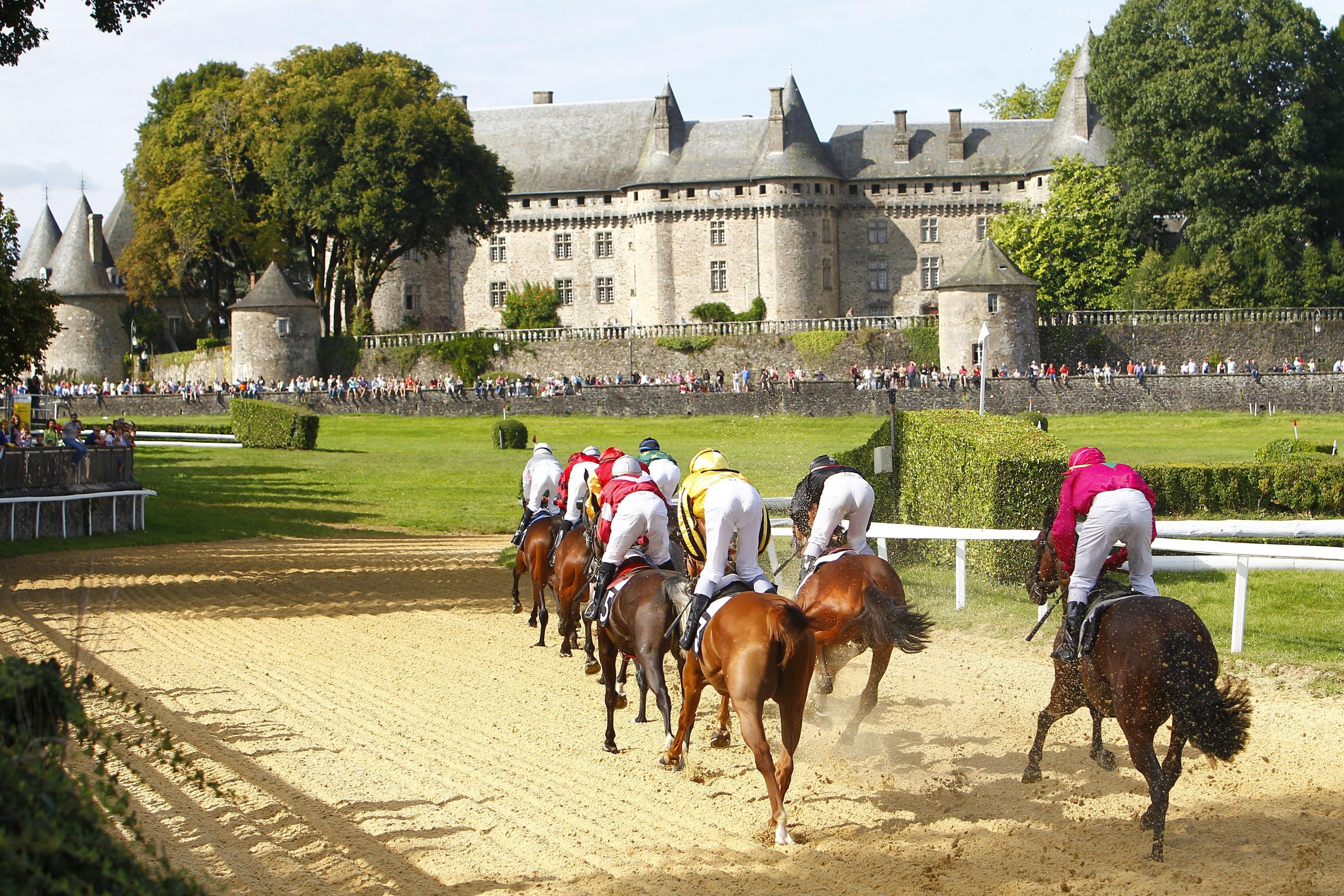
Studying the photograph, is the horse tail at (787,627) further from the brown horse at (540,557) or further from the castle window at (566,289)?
the castle window at (566,289)

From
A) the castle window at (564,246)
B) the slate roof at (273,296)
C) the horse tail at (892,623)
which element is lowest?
the horse tail at (892,623)

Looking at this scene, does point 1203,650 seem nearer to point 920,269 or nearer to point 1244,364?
point 1244,364

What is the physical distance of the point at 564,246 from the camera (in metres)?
71.9

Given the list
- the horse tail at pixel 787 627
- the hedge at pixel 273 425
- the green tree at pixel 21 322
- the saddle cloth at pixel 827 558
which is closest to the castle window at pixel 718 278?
the hedge at pixel 273 425

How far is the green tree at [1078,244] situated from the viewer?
192 ft

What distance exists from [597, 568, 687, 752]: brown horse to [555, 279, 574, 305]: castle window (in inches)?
2512

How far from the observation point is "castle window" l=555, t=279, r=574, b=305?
72375 millimetres

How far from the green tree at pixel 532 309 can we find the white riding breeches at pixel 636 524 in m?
58.4

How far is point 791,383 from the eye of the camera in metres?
47.5

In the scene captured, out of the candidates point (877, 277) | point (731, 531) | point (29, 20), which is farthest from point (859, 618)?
point (877, 277)

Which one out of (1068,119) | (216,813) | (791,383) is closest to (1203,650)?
(216,813)

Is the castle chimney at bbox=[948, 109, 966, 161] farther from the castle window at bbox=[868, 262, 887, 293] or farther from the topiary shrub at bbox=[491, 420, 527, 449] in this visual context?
the topiary shrub at bbox=[491, 420, 527, 449]

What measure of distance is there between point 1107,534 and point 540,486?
691cm

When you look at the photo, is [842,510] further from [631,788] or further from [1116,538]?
[631,788]
